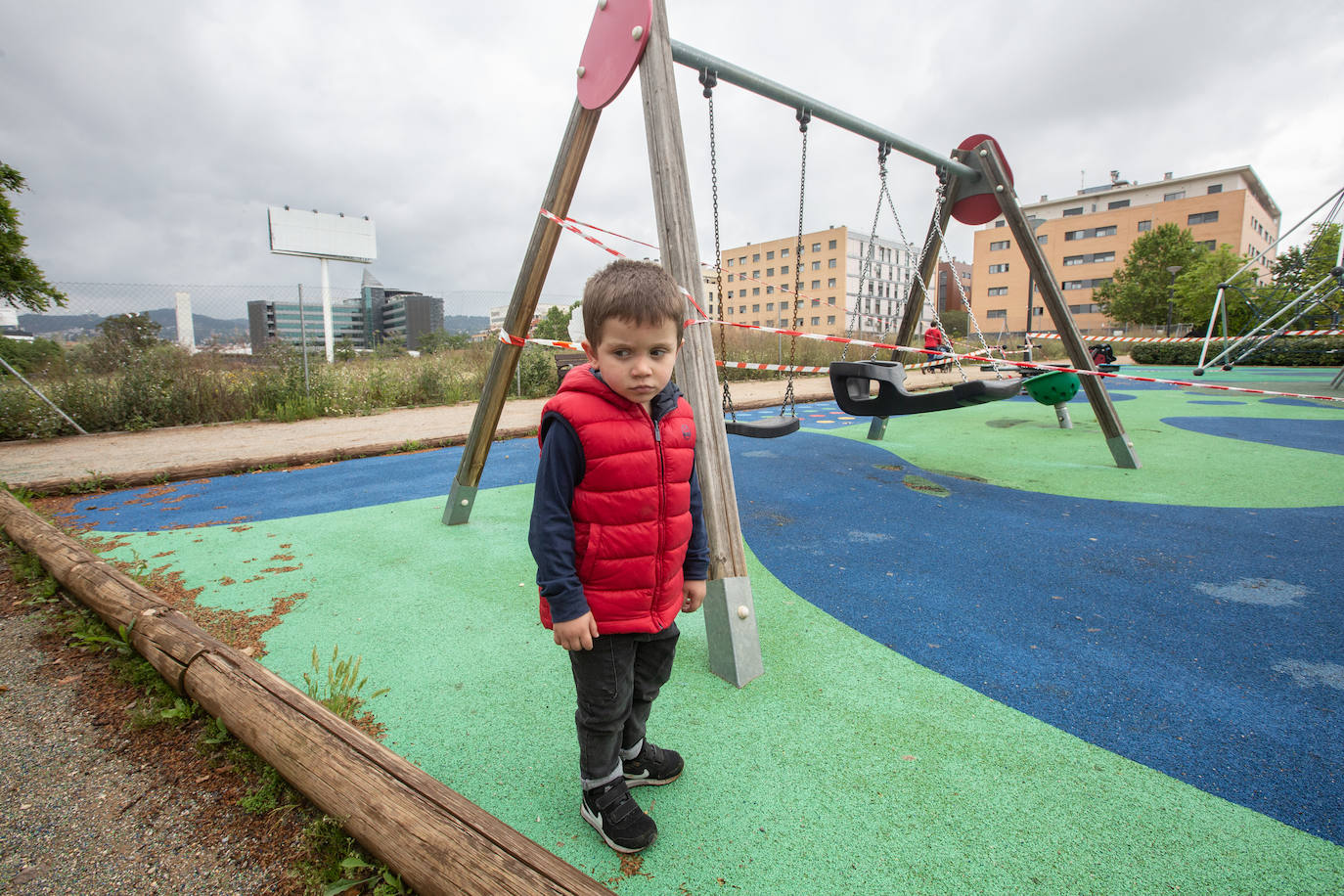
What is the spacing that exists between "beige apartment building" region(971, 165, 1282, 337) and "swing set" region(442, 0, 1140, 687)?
48545 millimetres

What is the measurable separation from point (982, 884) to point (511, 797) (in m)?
1.07

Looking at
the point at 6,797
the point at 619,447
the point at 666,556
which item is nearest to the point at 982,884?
the point at 666,556

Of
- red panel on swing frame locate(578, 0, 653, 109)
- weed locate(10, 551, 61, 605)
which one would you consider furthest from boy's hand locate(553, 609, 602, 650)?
weed locate(10, 551, 61, 605)

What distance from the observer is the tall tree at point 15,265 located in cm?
718

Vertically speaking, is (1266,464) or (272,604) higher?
(1266,464)

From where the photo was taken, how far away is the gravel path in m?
1.26

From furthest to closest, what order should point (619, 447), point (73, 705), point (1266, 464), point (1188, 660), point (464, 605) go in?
1. point (1266, 464)
2. point (464, 605)
3. point (1188, 660)
4. point (73, 705)
5. point (619, 447)

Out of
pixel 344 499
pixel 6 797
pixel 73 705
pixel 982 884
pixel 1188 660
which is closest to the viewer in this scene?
pixel 982 884

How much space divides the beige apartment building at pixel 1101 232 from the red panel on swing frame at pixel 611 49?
49258 mm

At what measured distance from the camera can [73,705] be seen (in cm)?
188

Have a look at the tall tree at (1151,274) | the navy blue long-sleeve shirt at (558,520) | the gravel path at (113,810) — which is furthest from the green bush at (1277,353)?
the tall tree at (1151,274)

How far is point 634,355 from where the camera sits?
1.30m

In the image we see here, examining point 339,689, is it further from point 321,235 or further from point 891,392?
point 321,235

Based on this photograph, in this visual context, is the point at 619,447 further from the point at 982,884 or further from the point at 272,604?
the point at 272,604
